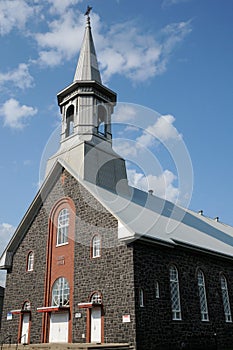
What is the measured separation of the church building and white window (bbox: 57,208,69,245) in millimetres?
63

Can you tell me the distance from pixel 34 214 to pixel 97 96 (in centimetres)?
970

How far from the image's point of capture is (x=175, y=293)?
68.0 feet

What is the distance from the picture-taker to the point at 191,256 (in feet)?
74.0

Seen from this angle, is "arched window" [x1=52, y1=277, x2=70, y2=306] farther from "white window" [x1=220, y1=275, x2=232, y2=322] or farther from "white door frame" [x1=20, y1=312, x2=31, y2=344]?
"white window" [x1=220, y1=275, x2=232, y2=322]

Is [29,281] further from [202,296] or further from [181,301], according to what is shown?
[202,296]

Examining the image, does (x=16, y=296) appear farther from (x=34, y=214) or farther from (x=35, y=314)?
(x=34, y=214)

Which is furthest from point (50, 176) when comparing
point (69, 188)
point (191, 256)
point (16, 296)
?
point (191, 256)

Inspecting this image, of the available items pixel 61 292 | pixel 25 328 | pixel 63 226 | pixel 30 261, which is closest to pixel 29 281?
pixel 30 261

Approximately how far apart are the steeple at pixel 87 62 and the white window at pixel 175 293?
15937mm

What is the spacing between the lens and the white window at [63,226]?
→ 23.4 metres

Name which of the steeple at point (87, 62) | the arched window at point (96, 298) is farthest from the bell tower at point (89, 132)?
the arched window at point (96, 298)

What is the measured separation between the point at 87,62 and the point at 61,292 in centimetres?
1814

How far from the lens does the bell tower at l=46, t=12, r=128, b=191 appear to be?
25297 millimetres

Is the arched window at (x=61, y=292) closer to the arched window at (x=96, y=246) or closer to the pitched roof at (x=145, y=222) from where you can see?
the arched window at (x=96, y=246)
